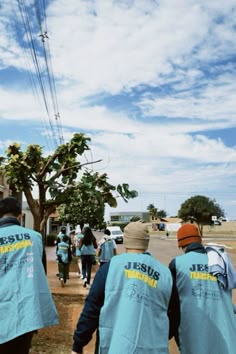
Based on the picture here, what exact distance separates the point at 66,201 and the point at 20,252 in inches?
249

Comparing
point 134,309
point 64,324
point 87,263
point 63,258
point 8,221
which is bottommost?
point 64,324

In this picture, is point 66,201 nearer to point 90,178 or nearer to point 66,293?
point 90,178

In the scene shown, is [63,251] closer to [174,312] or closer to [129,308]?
[174,312]

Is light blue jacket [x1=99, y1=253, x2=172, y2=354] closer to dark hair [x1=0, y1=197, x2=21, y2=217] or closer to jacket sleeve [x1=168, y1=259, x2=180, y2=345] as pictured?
jacket sleeve [x1=168, y1=259, x2=180, y2=345]

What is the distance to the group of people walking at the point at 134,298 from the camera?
100 inches

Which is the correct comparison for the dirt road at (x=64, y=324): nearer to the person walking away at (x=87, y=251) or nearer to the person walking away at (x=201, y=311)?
the person walking away at (x=87, y=251)

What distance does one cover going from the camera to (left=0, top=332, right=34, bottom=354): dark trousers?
2873mm

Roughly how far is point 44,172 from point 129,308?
6857mm

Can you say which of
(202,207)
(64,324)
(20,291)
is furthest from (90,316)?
(202,207)

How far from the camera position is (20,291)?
293 centimetres

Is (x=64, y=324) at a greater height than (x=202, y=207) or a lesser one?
lesser

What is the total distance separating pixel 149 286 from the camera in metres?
2.59

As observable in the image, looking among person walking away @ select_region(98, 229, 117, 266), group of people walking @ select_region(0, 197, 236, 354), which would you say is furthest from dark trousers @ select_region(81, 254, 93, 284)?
group of people walking @ select_region(0, 197, 236, 354)

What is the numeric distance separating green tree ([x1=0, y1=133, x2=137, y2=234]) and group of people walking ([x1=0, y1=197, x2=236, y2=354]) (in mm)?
Result: 5642
